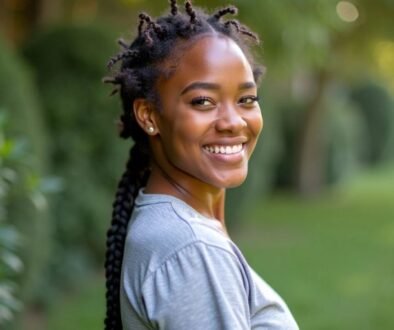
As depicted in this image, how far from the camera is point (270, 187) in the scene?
55.3 ft

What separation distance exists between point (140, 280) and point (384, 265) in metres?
8.24

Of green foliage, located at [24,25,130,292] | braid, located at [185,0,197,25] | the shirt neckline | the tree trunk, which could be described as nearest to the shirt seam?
the shirt neckline

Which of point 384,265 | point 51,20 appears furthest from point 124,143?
point 384,265

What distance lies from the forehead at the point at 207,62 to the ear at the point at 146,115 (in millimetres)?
88

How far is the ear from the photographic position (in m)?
2.06

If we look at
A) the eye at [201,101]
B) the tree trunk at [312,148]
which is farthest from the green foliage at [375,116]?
the eye at [201,101]

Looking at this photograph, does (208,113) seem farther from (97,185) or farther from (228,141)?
(97,185)

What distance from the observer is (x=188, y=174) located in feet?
6.69

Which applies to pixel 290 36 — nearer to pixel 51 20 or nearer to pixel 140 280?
pixel 51 20

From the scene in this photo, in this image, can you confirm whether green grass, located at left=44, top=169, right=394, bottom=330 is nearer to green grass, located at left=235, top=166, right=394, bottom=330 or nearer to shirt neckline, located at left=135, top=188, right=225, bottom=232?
green grass, located at left=235, top=166, right=394, bottom=330

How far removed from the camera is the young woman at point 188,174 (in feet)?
5.84

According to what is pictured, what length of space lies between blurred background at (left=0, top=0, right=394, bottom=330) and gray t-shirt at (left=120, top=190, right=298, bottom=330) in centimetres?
74

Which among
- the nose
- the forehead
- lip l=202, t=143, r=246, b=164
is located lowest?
lip l=202, t=143, r=246, b=164

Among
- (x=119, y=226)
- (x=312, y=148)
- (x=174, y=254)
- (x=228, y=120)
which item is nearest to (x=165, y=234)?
(x=174, y=254)
